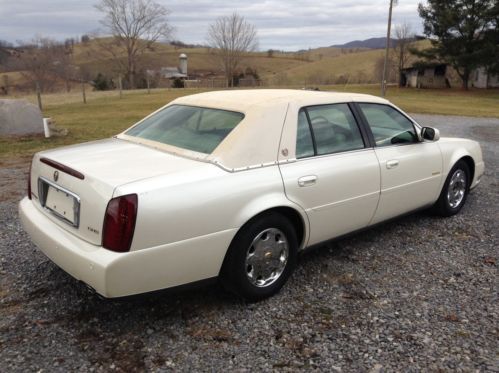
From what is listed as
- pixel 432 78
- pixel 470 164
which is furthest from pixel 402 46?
pixel 470 164

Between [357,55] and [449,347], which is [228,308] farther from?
[357,55]

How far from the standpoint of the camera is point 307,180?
11.3 feet

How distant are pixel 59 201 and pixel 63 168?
23 centimetres

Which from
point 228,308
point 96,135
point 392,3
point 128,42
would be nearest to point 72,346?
point 228,308

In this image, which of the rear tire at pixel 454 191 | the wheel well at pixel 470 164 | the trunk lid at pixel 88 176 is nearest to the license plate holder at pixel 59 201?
the trunk lid at pixel 88 176

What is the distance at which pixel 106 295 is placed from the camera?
2.64 meters

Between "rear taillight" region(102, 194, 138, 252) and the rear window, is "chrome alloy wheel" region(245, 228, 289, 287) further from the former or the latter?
"rear taillight" region(102, 194, 138, 252)

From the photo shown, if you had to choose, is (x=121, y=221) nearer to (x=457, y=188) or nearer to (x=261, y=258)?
(x=261, y=258)

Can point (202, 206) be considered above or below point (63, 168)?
below

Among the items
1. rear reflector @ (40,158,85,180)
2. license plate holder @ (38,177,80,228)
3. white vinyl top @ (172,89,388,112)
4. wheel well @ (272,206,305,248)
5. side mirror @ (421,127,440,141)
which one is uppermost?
white vinyl top @ (172,89,388,112)

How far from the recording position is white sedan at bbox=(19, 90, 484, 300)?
2.69 metres

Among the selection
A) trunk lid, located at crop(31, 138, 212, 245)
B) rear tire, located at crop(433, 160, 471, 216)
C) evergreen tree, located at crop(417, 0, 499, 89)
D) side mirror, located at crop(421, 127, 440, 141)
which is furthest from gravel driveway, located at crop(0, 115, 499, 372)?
evergreen tree, located at crop(417, 0, 499, 89)

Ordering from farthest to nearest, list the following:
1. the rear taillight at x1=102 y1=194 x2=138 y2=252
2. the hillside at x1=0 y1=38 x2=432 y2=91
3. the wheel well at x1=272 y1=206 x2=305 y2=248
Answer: the hillside at x1=0 y1=38 x2=432 y2=91 → the wheel well at x1=272 y1=206 x2=305 y2=248 → the rear taillight at x1=102 y1=194 x2=138 y2=252

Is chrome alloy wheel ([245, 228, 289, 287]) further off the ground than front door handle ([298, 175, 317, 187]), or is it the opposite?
front door handle ([298, 175, 317, 187])
